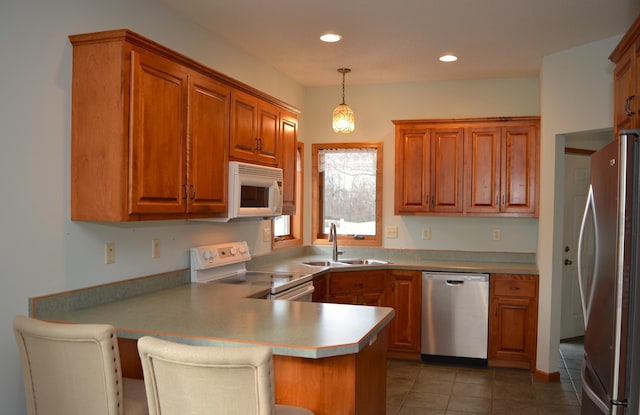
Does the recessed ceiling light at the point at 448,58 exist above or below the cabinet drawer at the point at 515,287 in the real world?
above

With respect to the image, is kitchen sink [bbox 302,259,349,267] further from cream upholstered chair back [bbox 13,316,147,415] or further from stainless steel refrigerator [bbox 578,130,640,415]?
cream upholstered chair back [bbox 13,316,147,415]

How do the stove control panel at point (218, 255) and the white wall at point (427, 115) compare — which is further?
the white wall at point (427, 115)

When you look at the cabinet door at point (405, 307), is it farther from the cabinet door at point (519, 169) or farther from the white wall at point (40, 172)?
the white wall at point (40, 172)

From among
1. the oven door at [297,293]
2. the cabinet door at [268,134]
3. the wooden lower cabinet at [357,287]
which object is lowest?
the wooden lower cabinet at [357,287]

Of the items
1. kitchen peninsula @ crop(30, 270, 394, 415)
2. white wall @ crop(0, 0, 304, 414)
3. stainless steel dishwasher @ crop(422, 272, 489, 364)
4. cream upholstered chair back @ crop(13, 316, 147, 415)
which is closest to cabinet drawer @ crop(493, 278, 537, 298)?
stainless steel dishwasher @ crop(422, 272, 489, 364)

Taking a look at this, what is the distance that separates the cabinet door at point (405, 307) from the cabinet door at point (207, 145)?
83.8 inches

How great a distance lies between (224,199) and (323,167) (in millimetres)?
2524

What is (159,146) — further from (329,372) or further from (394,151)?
(394,151)

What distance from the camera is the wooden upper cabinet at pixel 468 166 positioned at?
4.88m

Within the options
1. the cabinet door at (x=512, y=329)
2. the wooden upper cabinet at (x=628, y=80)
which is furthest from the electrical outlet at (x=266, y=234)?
the wooden upper cabinet at (x=628, y=80)

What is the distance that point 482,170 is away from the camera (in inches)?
195

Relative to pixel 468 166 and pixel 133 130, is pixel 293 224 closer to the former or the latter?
pixel 468 166

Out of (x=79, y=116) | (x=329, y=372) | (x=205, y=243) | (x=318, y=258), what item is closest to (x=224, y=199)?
(x=205, y=243)

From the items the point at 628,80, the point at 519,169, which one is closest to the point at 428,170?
the point at 519,169
